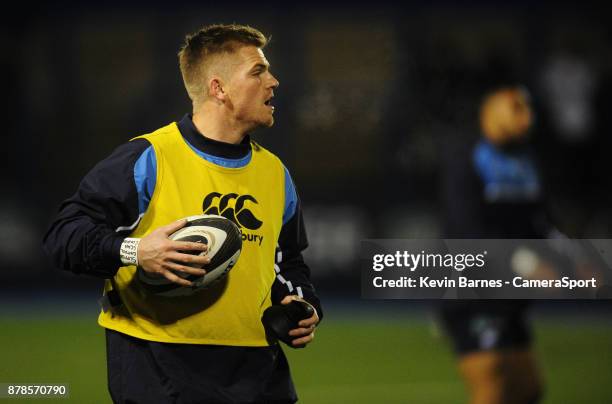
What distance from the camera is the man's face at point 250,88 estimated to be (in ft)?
9.19

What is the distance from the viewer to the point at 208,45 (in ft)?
9.36

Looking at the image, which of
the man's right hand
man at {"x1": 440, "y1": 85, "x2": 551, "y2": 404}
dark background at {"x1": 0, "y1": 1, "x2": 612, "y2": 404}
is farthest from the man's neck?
dark background at {"x1": 0, "y1": 1, "x2": 612, "y2": 404}

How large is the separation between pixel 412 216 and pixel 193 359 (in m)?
4.66

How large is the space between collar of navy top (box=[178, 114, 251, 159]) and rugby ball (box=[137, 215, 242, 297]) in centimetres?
27

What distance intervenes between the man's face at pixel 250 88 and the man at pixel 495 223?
5.05 feet

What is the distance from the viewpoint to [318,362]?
655cm

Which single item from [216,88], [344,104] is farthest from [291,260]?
[344,104]

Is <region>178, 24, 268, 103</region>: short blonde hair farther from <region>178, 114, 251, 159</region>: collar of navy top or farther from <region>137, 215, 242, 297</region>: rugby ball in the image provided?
<region>137, 215, 242, 297</region>: rugby ball

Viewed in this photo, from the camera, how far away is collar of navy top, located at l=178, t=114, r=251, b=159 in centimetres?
275

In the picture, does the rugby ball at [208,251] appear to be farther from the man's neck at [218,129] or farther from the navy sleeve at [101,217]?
the man's neck at [218,129]

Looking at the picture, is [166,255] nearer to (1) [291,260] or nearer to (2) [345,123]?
(1) [291,260]

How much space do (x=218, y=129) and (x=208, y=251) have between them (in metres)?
0.46

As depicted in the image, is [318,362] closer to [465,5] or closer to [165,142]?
[465,5]

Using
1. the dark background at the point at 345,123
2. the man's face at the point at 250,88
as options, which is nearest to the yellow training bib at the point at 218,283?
the man's face at the point at 250,88
